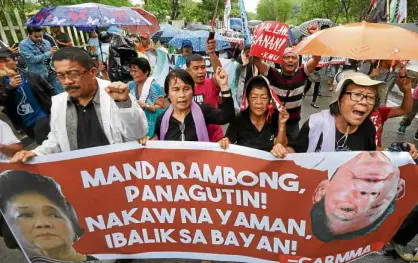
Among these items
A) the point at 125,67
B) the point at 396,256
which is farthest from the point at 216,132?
the point at 125,67

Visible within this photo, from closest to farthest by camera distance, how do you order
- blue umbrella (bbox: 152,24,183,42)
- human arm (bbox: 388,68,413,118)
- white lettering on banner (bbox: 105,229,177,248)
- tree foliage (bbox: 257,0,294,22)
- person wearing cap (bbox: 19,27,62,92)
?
white lettering on banner (bbox: 105,229,177,248)
human arm (bbox: 388,68,413,118)
person wearing cap (bbox: 19,27,62,92)
blue umbrella (bbox: 152,24,183,42)
tree foliage (bbox: 257,0,294,22)

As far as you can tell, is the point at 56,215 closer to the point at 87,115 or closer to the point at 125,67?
the point at 87,115

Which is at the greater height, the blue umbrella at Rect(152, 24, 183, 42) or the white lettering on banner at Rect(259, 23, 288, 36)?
the blue umbrella at Rect(152, 24, 183, 42)

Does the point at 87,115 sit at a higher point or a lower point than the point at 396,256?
higher

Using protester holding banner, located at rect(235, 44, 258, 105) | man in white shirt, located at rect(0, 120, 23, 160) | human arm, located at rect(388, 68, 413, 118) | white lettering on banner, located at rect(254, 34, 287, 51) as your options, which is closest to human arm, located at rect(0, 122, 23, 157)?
man in white shirt, located at rect(0, 120, 23, 160)

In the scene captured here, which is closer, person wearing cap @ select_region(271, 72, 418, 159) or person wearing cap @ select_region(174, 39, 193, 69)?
person wearing cap @ select_region(271, 72, 418, 159)

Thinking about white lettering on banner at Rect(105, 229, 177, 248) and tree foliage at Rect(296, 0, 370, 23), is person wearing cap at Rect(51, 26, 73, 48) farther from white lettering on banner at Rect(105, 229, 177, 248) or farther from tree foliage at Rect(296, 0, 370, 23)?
tree foliage at Rect(296, 0, 370, 23)

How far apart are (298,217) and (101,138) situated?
4.59 ft

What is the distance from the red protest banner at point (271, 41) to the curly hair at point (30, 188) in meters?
2.23

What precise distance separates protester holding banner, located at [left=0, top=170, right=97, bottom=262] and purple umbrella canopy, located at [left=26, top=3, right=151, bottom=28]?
12.1 ft

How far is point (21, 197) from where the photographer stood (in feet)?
7.03

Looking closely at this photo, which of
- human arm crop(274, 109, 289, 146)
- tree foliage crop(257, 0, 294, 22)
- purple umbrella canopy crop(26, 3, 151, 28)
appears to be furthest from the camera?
tree foliage crop(257, 0, 294, 22)

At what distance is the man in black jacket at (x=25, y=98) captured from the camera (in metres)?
3.35

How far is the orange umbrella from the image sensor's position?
247 cm
